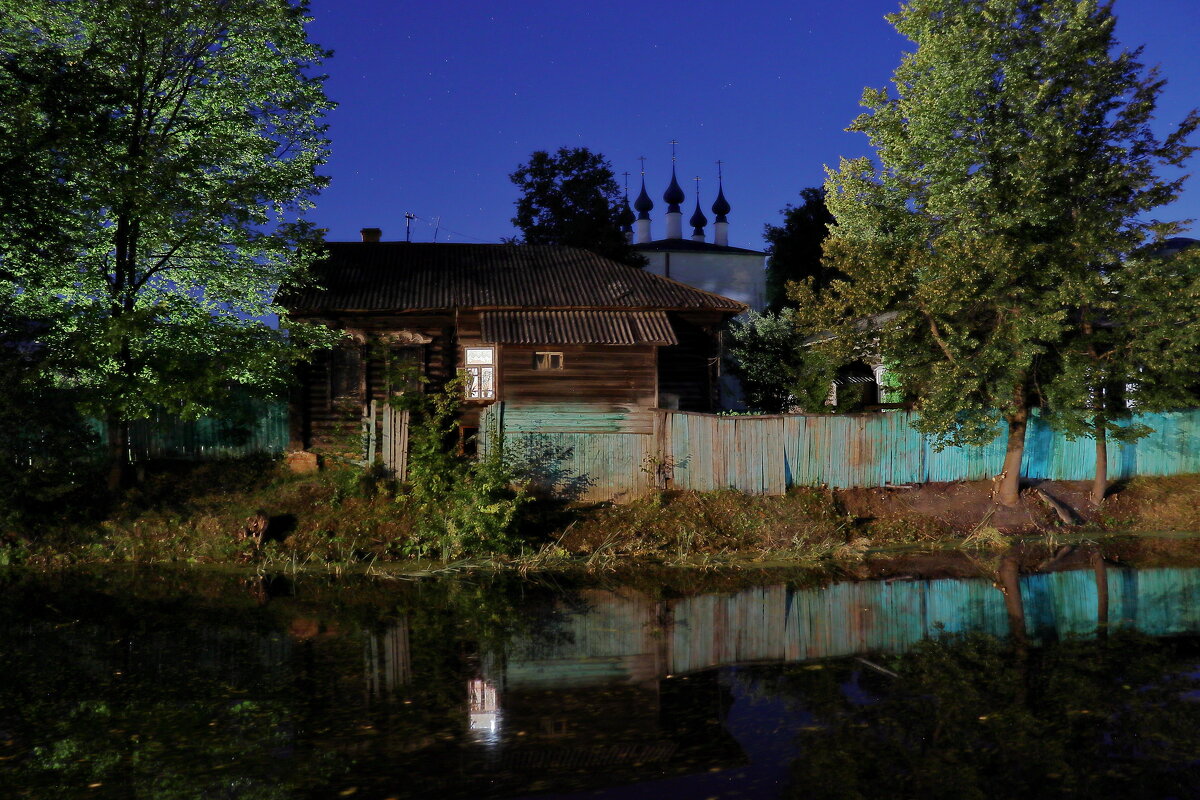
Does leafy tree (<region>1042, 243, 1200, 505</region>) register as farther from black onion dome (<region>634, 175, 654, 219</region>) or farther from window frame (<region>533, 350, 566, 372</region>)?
black onion dome (<region>634, 175, 654, 219</region>)

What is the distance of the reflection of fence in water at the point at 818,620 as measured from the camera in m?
10.1

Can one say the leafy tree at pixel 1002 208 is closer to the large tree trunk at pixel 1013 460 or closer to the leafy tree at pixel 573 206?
the large tree trunk at pixel 1013 460

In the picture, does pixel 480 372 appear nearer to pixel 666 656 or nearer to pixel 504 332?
pixel 504 332

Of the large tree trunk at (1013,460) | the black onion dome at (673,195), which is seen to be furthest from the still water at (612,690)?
the black onion dome at (673,195)

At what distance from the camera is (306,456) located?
69.0 ft

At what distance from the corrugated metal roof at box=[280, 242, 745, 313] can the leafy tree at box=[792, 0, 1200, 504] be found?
5.41 metres

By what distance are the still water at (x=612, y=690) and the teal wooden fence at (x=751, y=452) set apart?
486 centimetres

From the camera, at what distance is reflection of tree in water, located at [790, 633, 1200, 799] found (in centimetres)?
654

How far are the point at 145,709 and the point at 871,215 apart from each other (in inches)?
684

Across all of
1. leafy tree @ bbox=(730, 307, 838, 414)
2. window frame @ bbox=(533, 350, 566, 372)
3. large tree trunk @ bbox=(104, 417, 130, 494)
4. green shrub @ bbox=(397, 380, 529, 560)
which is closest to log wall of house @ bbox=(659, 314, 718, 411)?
leafy tree @ bbox=(730, 307, 838, 414)

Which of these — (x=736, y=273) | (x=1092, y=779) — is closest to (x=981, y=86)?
(x=1092, y=779)

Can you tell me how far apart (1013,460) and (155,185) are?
18874mm

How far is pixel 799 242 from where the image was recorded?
43281 mm

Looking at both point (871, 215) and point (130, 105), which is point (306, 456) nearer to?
point (130, 105)
